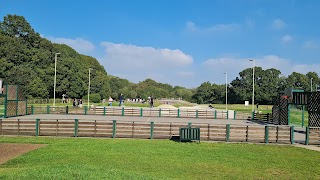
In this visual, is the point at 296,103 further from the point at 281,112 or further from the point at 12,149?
the point at 12,149

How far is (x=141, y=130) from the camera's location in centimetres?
2117

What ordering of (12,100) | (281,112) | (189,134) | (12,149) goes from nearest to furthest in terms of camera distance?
(12,149), (189,134), (12,100), (281,112)

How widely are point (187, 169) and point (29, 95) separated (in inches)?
2688

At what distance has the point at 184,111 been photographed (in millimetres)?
46312

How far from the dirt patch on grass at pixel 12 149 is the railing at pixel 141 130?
3.53 m

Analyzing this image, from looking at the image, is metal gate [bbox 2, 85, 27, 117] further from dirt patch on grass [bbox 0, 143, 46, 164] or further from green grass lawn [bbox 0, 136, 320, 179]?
dirt patch on grass [bbox 0, 143, 46, 164]

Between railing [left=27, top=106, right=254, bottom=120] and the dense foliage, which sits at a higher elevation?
the dense foliage

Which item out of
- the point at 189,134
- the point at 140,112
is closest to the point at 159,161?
the point at 189,134

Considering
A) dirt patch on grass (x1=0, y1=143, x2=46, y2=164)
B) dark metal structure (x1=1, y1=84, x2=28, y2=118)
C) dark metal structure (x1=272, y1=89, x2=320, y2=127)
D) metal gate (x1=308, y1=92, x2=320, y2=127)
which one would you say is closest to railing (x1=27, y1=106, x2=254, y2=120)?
dark metal structure (x1=1, y1=84, x2=28, y2=118)

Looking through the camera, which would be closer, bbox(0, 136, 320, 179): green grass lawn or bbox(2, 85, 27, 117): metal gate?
bbox(0, 136, 320, 179): green grass lawn

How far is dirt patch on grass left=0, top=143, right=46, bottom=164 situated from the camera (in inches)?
572

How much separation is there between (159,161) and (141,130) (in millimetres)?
7521

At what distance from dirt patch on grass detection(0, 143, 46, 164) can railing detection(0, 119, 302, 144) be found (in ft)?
11.6

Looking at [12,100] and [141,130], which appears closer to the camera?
[141,130]
